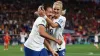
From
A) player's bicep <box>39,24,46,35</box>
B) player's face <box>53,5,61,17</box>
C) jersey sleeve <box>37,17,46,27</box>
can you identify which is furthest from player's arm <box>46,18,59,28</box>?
player's face <box>53,5,61,17</box>

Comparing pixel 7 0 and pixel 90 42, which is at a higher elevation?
pixel 7 0

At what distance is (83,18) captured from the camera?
4225 cm

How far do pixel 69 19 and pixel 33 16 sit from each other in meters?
3.71

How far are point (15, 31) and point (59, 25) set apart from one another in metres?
26.7

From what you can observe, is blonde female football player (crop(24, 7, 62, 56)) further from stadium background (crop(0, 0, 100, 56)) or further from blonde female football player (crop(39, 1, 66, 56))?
stadium background (crop(0, 0, 100, 56))

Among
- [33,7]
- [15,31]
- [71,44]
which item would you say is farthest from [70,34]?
[33,7]

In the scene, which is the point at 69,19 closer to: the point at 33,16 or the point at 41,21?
the point at 33,16

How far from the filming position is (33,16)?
40.6 metres

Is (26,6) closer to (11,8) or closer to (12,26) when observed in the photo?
(11,8)

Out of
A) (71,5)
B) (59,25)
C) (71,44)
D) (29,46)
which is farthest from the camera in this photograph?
(71,5)

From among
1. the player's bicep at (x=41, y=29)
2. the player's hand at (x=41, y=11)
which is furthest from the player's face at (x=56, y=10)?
the player's bicep at (x=41, y=29)

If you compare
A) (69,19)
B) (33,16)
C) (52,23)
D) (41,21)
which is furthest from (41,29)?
(69,19)

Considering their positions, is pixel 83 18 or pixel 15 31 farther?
pixel 83 18

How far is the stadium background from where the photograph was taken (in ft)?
119
